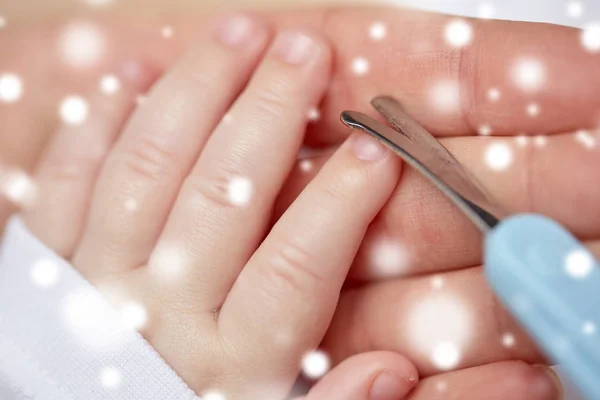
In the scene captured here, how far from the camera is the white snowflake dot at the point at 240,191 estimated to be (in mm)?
689

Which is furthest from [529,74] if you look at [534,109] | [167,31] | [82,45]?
[82,45]

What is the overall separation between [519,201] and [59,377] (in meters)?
0.49

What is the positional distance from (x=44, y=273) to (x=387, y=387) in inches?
15.5

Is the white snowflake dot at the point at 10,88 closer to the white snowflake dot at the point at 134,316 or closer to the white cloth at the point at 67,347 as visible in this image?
the white cloth at the point at 67,347

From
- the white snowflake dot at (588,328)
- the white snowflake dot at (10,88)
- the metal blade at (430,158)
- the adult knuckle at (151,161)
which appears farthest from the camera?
the white snowflake dot at (10,88)

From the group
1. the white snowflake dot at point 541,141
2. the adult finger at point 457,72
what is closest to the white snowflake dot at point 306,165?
the adult finger at point 457,72

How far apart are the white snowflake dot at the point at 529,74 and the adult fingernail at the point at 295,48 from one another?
0.70ft

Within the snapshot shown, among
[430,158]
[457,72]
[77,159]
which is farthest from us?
[77,159]

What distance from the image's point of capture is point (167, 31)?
92 centimetres

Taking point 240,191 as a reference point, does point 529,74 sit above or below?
above

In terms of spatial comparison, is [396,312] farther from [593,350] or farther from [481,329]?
[593,350]

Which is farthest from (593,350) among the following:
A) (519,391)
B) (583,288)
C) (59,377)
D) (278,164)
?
(59,377)

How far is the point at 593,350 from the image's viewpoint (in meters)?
0.40

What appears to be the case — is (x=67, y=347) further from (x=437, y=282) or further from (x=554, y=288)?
(x=554, y=288)
